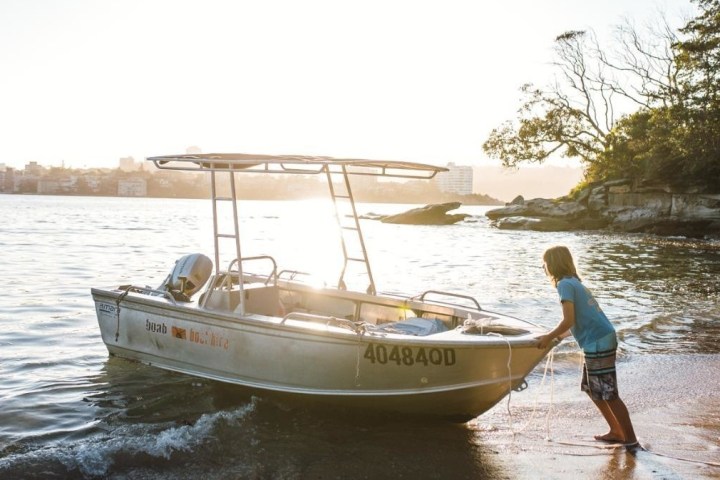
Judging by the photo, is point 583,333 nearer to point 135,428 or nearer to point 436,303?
point 436,303

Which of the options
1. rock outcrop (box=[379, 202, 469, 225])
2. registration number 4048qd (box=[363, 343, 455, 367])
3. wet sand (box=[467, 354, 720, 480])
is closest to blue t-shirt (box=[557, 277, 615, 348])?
wet sand (box=[467, 354, 720, 480])

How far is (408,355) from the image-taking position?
6941 millimetres

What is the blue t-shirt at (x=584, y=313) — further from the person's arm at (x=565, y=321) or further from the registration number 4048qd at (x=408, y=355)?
the registration number 4048qd at (x=408, y=355)

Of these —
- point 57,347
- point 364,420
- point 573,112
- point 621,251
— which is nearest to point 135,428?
Result: point 364,420

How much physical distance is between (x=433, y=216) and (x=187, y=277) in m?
62.3

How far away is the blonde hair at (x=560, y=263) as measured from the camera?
6.32 m

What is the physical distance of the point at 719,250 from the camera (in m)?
32.1

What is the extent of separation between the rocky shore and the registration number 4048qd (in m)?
39.6

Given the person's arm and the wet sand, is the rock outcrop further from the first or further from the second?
the person's arm

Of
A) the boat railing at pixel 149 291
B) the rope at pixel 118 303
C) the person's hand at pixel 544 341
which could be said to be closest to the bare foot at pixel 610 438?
the person's hand at pixel 544 341

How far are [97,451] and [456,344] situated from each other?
12.3ft

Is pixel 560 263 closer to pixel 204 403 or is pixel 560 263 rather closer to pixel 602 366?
pixel 602 366

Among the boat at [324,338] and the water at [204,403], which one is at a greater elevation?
the boat at [324,338]

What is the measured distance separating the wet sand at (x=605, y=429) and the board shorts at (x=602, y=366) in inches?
21.2
